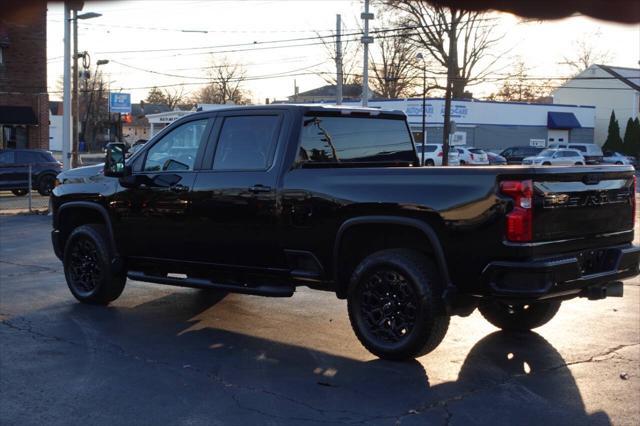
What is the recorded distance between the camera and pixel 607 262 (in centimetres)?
580

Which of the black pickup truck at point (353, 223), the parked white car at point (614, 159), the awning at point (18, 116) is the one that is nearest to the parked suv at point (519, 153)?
the parked white car at point (614, 159)

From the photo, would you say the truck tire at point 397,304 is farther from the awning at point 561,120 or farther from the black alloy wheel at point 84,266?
the awning at point 561,120

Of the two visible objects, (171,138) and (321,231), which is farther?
(171,138)

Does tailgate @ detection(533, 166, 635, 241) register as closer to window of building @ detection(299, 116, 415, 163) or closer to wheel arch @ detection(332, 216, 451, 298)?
wheel arch @ detection(332, 216, 451, 298)

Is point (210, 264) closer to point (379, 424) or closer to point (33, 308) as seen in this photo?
point (33, 308)

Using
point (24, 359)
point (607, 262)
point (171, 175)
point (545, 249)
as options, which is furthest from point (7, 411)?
point (607, 262)

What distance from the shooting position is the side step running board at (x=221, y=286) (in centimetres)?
636

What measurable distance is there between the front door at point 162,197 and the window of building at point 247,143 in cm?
25

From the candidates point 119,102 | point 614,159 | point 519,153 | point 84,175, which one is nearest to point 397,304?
point 84,175

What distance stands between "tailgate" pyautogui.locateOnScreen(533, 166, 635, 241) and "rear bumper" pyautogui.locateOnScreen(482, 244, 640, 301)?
0.63 feet

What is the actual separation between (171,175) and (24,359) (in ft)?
7.32

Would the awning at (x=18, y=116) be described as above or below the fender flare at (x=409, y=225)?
above

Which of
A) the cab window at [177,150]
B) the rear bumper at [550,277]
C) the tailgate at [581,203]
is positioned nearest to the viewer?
the rear bumper at [550,277]

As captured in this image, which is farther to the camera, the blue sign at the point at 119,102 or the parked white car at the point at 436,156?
the blue sign at the point at 119,102
